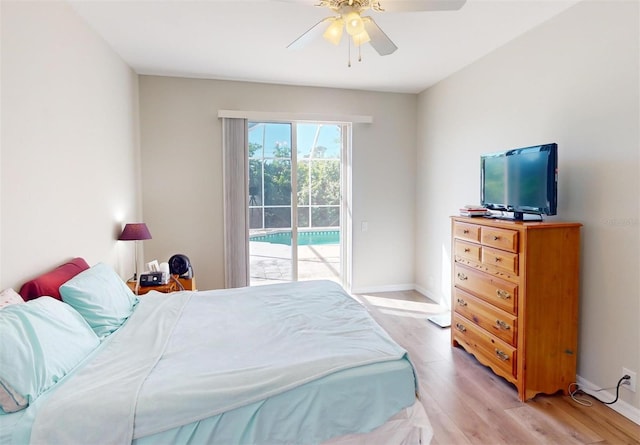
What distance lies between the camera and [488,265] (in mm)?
2646

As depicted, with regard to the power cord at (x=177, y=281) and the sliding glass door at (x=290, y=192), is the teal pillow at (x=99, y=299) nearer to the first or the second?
the power cord at (x=177, y=281)

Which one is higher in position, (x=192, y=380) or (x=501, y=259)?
(x=501, y=259)

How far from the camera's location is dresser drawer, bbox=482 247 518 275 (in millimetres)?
2367

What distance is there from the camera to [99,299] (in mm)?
2025

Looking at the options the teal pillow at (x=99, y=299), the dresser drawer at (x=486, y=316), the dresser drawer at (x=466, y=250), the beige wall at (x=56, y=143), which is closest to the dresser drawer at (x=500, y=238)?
the dresser drawer at (x=466, y=250)

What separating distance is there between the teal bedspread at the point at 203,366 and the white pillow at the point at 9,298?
0.45 m

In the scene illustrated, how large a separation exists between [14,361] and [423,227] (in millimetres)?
4248

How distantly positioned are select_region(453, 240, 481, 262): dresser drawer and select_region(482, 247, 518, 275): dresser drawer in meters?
0.08

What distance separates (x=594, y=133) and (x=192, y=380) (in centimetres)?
286

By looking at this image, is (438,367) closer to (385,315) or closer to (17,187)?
(385,315)

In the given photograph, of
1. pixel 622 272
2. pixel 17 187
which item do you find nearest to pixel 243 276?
pixel 17 187

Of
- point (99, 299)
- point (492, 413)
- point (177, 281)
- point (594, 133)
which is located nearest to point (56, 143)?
point (99, 299)

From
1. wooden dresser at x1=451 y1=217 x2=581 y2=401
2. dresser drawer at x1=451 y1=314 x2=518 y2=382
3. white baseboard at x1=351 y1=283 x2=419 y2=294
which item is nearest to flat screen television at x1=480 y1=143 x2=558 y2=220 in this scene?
wooden dresser at x1=451 y1=217 x2=581 y2=401

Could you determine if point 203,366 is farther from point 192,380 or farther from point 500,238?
point 500,238
